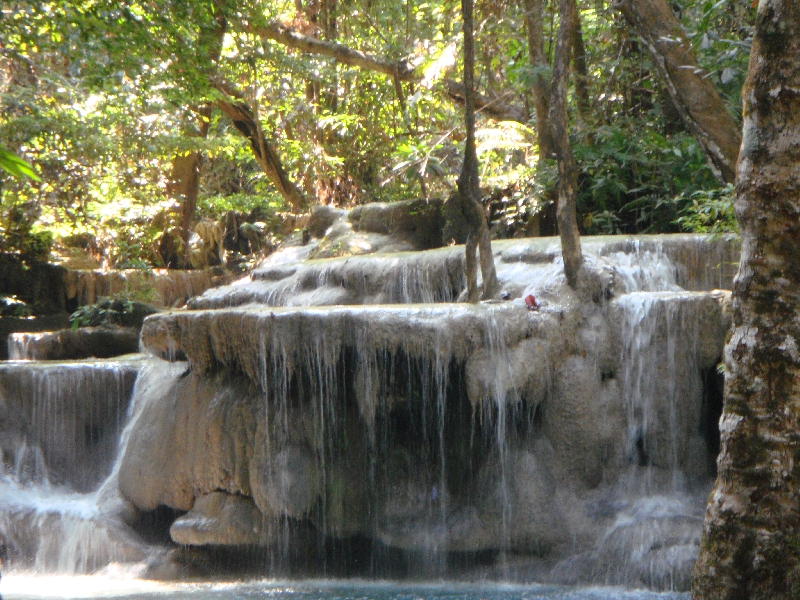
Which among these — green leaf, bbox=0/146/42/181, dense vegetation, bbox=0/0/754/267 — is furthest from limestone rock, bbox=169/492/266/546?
green leaf, bbox=0/146/42/181

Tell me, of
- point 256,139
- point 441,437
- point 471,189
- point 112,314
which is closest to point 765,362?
point 441,437

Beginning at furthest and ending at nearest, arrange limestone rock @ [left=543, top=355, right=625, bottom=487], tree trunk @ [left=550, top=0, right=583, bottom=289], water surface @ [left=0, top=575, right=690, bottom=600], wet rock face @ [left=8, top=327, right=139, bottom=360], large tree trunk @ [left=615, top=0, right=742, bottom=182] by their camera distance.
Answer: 1. wet rock face @ [left=8, top=327, right=139, bottom=360]
2. large tree trunk @ [left=615, top=0, right=742, bottom=182]
3. tree trunk @ [left=550, top=0, right=583, bottom=289]
4. limestone rock @ [left=543, top=355, right=625, bottom=487]
5. water surface @ [left=0, top=575, right=690, bottom=600]

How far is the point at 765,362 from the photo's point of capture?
3.65 m

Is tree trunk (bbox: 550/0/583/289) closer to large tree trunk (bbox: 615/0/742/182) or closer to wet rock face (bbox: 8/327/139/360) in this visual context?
large tree trunk (bbox: 615/0/742/182)

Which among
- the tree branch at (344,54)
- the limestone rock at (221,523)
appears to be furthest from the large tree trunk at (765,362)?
the tree branch at (344,54)

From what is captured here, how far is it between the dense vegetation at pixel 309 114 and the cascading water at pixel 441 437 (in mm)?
1714

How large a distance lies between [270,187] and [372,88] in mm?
4102

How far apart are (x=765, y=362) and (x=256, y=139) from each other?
13.0 meters

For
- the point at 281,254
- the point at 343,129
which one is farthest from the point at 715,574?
the point at 343,129

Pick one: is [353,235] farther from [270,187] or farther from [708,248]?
[270,187]

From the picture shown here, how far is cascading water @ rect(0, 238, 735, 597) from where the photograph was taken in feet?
23.1

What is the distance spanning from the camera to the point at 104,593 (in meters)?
7.06

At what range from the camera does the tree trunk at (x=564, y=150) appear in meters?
7.50

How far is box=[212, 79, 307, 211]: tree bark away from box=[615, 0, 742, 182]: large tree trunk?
764 centimetres
